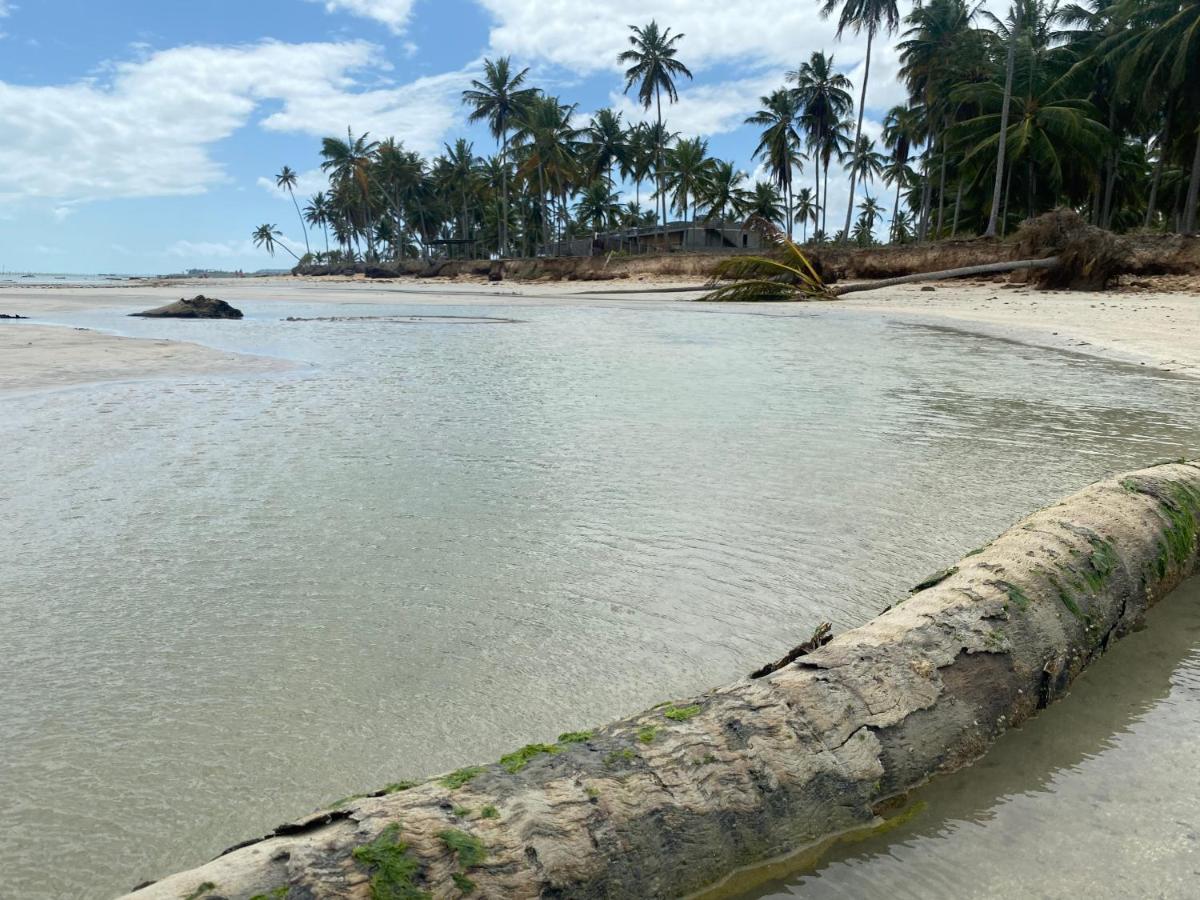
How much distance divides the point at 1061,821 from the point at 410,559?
7.19ft

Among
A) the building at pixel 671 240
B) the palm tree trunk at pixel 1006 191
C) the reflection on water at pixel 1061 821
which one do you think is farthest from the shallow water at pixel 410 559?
the building at pixel 671 240

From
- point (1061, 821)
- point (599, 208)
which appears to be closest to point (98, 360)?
point (1061, 821)

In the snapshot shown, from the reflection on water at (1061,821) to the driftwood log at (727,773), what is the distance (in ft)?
0.20

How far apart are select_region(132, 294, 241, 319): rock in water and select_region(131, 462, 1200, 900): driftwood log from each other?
1905cm

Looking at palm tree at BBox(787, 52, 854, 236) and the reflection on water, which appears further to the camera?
palm tree at BBox(787, 52, 854, 236)

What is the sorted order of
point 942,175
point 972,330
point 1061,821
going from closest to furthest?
point 1061,821, point 972,330, point 942,175

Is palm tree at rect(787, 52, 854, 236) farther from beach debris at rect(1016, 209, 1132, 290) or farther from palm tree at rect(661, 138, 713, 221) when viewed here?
beach debris at rect(1016, 209, 1132, 290)

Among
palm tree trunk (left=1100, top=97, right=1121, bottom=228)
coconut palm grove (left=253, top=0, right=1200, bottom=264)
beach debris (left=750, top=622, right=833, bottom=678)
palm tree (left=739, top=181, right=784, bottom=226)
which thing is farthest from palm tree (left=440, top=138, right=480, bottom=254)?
beach debris (left=750, top=622, right=833, bottom=678)

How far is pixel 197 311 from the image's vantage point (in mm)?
18047

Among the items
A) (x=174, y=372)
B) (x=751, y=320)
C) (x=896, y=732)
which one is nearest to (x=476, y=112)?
(x=751, y=320)

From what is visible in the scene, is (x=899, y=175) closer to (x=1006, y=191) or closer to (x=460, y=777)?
(x=1006, y=191)

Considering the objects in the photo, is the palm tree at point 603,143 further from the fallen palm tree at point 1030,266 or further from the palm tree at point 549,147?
the fallen palm tree at point 1030,266

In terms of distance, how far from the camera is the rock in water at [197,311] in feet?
59.2

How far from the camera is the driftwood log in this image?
1.16 metres
